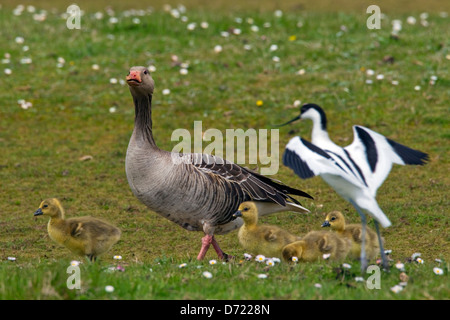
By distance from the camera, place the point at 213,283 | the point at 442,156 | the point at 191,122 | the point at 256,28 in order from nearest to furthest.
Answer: the point at 213,283, the point at 442,156, the point at 191,122, the point at 256,28

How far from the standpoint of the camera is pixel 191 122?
1291cm

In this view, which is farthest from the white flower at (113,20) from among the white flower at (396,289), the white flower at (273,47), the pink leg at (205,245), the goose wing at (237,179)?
the white flower at (396,289)

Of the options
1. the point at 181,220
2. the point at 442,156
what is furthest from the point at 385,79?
the point at 181,220

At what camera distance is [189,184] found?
7.31 metres

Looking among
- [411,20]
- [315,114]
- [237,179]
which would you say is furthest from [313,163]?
[411,20]

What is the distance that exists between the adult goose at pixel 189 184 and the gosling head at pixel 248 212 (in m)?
0.29

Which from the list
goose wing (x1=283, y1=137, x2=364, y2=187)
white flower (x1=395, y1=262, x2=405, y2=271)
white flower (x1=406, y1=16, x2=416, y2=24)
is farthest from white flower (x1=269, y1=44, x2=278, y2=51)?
goose wing (x1=283, y1=137, x2=364, y2=187)

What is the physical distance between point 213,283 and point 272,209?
2.41 m

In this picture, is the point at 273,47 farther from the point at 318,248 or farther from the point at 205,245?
the point at 318,248

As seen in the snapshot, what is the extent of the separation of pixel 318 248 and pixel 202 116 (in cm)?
648

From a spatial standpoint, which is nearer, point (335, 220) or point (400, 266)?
point (400, 266)

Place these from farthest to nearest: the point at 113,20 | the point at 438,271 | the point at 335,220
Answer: the point at 113,20 < the point at 335,220 < the point at 438,271
